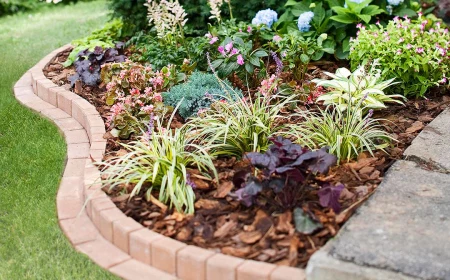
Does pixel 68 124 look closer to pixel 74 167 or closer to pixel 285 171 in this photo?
pixel 74 167

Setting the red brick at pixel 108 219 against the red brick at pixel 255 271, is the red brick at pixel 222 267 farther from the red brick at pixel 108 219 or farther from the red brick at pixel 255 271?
the red brick at pixel 108 219

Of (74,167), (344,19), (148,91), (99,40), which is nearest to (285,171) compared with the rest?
(74,167)

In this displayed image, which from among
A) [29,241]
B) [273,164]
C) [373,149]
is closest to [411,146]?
[373,149]

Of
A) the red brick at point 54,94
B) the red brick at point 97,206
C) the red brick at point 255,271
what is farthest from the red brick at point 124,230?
Result: the red brick at point 54,94

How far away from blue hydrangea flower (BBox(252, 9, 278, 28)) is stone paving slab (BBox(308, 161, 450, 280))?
91.5 inches

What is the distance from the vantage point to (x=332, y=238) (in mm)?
3068

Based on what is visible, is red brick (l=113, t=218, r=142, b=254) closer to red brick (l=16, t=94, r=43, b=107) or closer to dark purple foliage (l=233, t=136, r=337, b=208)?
dark purple foliage (l=233, t=136, r=337, b=208)

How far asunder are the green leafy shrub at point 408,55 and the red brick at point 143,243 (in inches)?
89.1

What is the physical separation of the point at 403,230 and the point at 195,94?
1879mm

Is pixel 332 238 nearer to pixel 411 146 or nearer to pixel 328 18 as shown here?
pixel 411 146

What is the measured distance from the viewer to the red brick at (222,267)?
2.93 metres

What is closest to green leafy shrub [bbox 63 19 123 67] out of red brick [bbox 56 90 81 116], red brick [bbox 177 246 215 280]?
red brick [bbox 56 90 81 116]

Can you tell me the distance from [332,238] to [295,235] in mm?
169

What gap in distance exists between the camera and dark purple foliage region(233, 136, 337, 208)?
10.6ft
